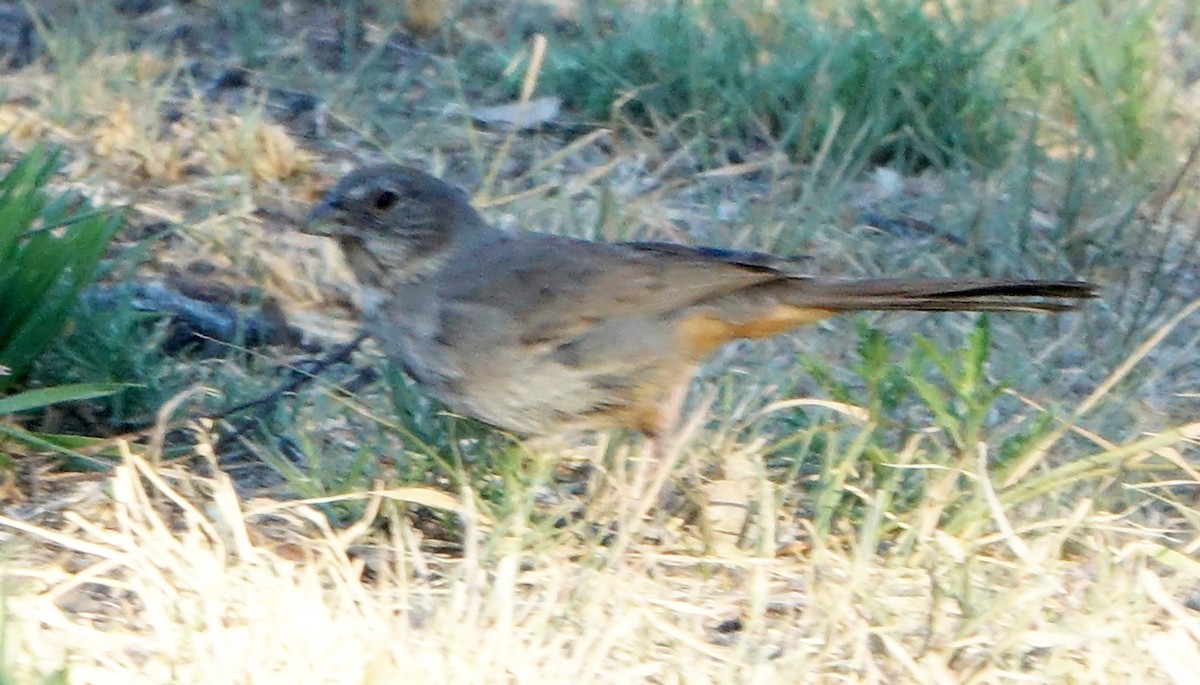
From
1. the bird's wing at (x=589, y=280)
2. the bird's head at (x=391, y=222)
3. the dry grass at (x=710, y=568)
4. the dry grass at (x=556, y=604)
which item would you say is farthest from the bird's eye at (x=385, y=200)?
the dry grass at (x=556, y=604)

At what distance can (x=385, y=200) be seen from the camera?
4.14 metres

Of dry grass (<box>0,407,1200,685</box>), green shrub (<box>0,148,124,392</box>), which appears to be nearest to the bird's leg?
dry grass (<box>0,407,1200,685</box>)

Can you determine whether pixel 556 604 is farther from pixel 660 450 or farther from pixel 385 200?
pixel 385 200

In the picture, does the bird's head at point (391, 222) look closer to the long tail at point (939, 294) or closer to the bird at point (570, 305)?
the bird at point (570, 305)

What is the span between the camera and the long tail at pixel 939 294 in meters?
3.68

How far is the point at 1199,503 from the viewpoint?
385cm

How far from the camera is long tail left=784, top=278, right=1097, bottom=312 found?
3678 millimetres

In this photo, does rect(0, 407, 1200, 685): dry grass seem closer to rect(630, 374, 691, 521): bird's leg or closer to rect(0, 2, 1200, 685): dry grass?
rect(0, 2, 1200, 685): dry grass

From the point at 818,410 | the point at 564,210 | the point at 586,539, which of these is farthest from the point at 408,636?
the point at 564,210

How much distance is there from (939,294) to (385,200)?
127 cm

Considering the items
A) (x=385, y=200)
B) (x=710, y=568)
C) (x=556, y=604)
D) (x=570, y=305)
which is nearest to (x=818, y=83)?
(x=385, y=200)

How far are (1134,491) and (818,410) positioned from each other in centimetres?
76

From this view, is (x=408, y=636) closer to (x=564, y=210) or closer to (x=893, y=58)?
(x=564, y=210)

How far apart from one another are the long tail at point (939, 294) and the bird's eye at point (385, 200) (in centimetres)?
93
